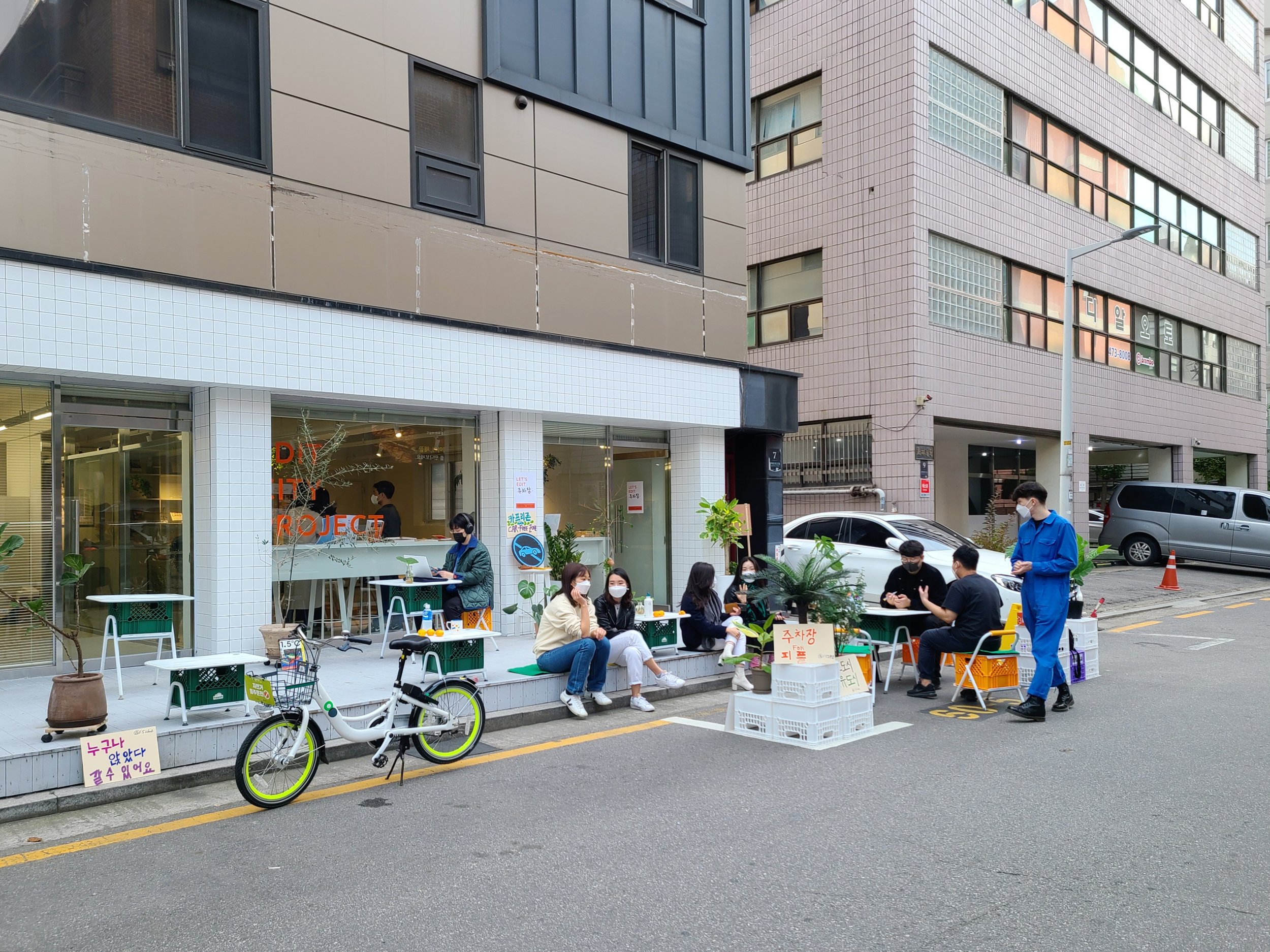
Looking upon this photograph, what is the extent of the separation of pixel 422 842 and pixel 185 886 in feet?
3.76

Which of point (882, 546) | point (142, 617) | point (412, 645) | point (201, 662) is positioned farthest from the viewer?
point (882, 546)

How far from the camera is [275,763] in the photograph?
5.85 m

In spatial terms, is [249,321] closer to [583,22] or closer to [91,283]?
[91,283]

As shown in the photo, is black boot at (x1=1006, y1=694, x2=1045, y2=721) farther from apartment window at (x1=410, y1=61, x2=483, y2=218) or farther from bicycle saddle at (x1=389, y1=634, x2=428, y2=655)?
apartment window at (x1=410, y1=61, x2=483, y2=218)

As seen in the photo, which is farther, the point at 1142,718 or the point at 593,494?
the point at 593,494

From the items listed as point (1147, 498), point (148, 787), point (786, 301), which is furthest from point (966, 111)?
point (148, 787)

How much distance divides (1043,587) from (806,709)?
96.6 inches

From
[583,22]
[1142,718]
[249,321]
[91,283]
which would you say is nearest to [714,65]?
[583,22]

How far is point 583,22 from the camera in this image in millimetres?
12766

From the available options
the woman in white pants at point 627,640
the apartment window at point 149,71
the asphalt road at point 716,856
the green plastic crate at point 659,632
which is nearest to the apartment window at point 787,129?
the apartment window at point 149,71

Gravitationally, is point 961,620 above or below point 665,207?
below

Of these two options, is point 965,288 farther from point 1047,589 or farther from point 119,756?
point 119,756

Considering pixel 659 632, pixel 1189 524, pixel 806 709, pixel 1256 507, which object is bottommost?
pixel 806 709

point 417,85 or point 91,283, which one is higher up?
point 417,85
